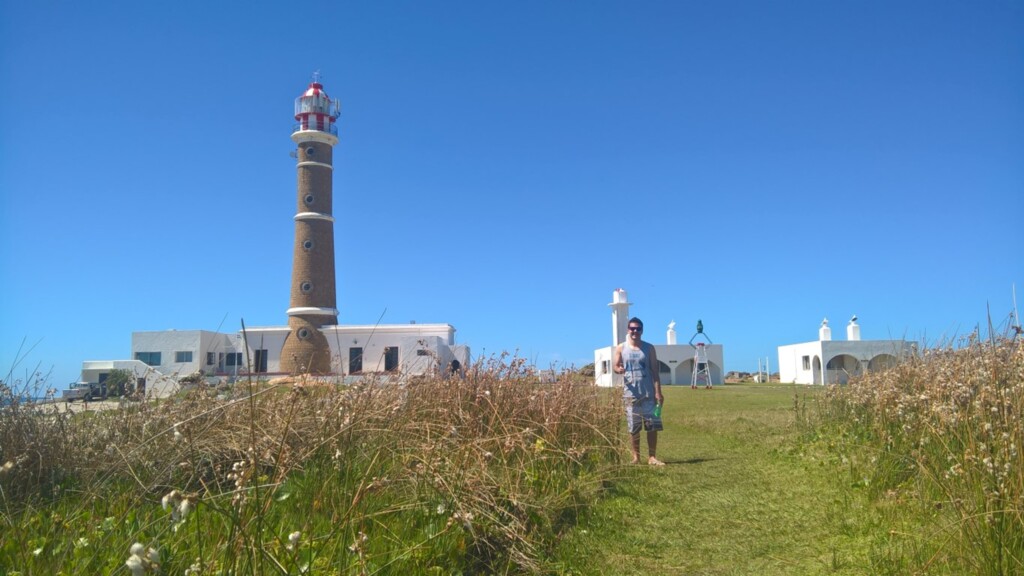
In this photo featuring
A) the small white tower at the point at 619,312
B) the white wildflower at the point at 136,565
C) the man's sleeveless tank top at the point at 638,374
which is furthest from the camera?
the small white tower at the point at 619,312

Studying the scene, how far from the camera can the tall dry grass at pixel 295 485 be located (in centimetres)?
308

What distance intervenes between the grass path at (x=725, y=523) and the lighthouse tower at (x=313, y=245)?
3002 centimetres

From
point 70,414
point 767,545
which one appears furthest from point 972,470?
point 70,414

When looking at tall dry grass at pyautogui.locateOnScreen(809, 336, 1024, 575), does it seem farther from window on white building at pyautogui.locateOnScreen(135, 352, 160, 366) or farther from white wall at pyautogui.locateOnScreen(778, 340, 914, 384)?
window on white building at pyautogui.locateOnScreen(135, 352, 160, 366)

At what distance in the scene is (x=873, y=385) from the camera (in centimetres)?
805

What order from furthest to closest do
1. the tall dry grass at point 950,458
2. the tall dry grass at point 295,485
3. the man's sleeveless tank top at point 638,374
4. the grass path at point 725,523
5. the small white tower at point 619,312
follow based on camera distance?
the small white tower at point 619,312, the man's sleeveless tank top at point 638,374, the grass path at point 725,523, the tall dry grass at point 950,458, the tall dry grass at point 295,485

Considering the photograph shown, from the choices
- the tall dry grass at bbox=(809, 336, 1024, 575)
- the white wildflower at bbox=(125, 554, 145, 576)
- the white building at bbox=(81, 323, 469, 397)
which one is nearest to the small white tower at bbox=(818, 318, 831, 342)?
the white building at bbox=(81, 323, 469, 397)

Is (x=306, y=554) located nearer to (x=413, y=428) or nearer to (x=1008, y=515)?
(x=413, y=428)

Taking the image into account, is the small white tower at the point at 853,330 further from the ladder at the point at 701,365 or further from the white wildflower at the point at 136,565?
the white wildflower at the point at 136,565

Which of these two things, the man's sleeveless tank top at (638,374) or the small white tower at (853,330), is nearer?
the man's sleeveless tank top at (638,374)

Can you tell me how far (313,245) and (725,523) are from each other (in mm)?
33131

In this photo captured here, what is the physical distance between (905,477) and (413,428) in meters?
3.87

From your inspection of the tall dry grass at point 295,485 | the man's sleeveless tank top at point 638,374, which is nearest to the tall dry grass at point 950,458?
the man's sleeveless tank top at point 638,374

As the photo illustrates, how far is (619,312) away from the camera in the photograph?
34.7 metres
